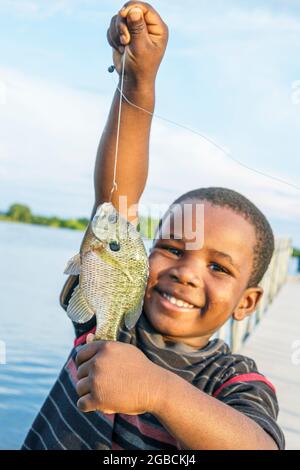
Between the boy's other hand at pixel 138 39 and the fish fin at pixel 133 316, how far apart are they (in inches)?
32.2

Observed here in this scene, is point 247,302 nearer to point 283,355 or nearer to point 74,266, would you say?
point 74,266

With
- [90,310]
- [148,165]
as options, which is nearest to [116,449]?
[90,310]

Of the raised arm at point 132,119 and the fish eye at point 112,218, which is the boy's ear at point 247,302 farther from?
the fish eye at point 112,218

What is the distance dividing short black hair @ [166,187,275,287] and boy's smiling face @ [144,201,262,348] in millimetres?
27

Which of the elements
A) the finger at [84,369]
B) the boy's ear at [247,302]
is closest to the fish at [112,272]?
the finger at [84,369]

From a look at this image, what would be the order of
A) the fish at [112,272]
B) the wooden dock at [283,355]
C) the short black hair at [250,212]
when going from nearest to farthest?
the fish at [112,272]
the short black hair at [250,212]
the wooden dock at [283,355]

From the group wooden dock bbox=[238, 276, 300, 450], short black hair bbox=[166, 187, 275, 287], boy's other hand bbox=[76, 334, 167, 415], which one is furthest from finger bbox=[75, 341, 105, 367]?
→ wooden dock bbox=[238, 276, 300, 450]

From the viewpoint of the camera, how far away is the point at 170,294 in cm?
202

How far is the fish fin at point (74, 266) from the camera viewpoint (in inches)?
66.1

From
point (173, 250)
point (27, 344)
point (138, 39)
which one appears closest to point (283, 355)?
point (27, 344)

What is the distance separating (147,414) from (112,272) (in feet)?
2.06

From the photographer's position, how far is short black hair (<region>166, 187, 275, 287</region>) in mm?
2160

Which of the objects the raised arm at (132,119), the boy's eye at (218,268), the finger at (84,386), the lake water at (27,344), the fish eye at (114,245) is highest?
the raised arm at (132,119)
